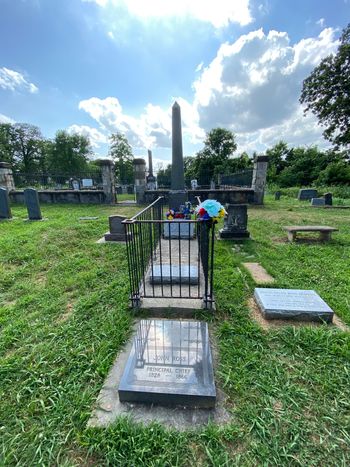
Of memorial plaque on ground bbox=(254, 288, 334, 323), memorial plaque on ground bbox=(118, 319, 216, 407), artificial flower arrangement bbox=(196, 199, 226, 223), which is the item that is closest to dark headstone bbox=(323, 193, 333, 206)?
memorial plaque on ground bbox=(254, 288, 334, 323)

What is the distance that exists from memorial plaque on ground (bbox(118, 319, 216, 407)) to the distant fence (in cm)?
968

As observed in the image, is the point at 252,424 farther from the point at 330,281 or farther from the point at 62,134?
the point at 62,134

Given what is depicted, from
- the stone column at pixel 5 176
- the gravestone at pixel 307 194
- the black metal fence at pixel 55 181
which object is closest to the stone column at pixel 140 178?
the black metal fence at pixel 55 181

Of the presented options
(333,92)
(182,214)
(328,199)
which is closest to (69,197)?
(182,214)

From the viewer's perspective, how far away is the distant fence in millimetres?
10508

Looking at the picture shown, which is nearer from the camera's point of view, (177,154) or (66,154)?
(177,154)

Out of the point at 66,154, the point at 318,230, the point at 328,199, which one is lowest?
the point at 318,230

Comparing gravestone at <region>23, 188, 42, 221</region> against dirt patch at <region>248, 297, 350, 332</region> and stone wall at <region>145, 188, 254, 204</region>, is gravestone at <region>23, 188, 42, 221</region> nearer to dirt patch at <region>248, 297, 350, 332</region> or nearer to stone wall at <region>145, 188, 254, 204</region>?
stone wall at <region>145, 188, 254, 204</region>

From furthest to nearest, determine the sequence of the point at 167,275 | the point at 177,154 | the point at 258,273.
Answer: the point at 177,154 → the point at 258,273 → the point at 167,275

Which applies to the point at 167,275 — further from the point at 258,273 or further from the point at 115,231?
the point at 115,231

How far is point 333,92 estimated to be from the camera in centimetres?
1789

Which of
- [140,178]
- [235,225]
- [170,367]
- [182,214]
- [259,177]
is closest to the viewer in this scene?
[170,367]

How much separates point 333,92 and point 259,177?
1562 cm

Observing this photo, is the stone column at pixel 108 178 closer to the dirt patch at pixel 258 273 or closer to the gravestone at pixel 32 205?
the gravestone at pixel 32 205
